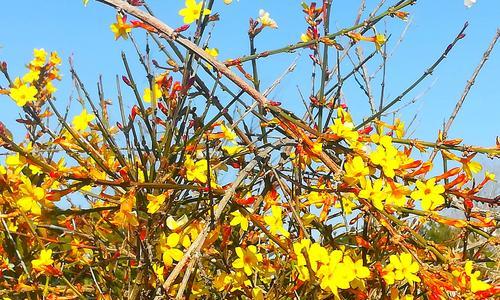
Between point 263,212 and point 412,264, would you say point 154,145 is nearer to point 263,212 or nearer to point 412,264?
point 263,212

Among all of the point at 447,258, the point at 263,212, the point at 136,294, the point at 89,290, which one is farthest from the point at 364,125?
the point at 89,290

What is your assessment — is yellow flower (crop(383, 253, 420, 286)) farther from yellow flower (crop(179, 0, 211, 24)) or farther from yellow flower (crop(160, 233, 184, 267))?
yellow flower (crop(179, 0, 211, 24))

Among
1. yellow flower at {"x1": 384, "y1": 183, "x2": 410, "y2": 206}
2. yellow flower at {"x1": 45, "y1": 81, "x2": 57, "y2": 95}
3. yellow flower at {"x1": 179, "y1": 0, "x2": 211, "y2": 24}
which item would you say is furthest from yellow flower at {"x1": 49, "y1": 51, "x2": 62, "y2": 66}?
yellow flower at {"x1": 384, "y1": 183, "x2": 410, "y2": 206}

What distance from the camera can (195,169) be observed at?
6.39 ft

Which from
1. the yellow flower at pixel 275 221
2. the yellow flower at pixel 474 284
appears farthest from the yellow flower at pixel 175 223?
the yellow flower at pixel 474 284

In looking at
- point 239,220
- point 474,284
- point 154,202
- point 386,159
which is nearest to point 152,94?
point 154,202

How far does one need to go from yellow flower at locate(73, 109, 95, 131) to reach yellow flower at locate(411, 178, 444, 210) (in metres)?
1.12

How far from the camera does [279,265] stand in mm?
2236

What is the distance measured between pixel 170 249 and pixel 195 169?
247 millimetres

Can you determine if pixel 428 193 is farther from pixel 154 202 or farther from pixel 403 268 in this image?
pixel 154 202

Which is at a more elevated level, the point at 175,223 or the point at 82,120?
the point at 82,120

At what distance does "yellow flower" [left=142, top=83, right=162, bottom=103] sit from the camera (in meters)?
2.08

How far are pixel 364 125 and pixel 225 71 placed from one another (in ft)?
→ 2.02

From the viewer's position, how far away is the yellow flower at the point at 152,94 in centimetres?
208
